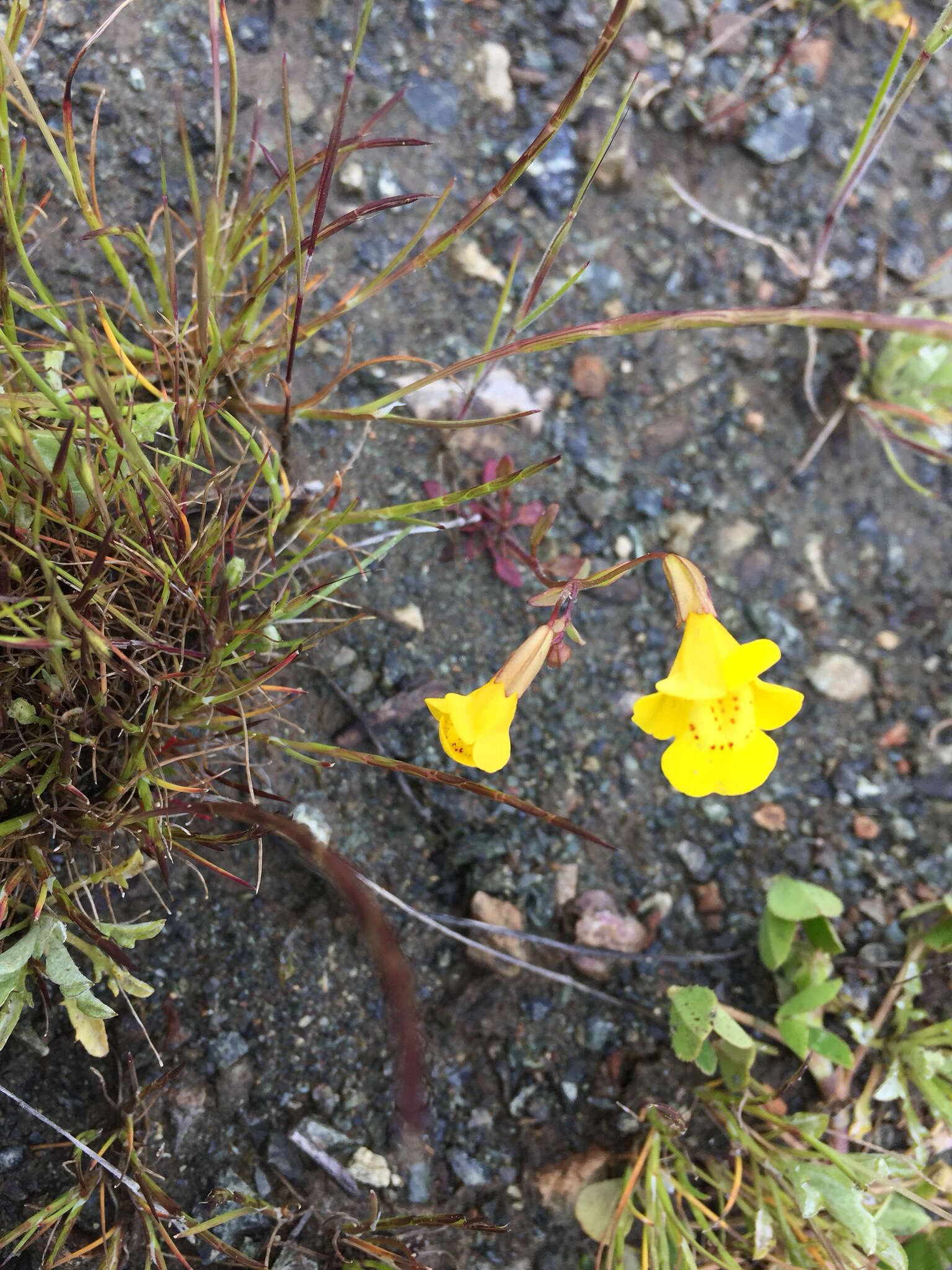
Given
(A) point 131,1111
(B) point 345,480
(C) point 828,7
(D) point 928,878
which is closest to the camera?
(A) point 131,1111

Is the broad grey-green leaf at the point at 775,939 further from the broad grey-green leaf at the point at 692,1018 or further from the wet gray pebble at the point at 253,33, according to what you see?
the wet gray pebble at the point at 253,33

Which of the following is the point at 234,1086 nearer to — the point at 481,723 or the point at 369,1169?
the point at 369,1169

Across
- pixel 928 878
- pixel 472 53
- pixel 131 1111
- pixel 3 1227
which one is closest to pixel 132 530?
pixel 131 1111

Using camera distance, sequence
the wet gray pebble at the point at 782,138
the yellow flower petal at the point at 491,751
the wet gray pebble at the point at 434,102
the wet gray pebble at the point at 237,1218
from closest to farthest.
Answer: the yellow flower petal at the point at 491,751 < the wet gray pebble at the point at 237,1218 < the wet gray pebble at the point at 434,102 < the wet gray pebble at the point at 782,138

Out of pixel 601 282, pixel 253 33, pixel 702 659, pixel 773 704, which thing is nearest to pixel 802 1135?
pixel 773 704

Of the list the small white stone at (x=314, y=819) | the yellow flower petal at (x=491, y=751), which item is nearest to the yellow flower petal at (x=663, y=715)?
the yellow flower petal at (x=491, y=751)

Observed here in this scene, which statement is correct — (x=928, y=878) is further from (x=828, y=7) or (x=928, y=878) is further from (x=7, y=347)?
(x=828, y=7)
